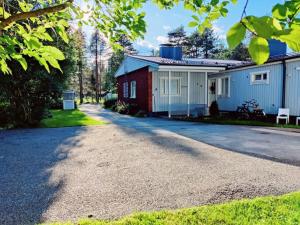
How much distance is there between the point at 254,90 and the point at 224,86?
2.93m

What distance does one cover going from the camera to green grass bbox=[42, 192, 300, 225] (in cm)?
286

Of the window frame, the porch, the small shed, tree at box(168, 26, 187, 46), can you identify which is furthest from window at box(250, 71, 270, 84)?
tree at box(168, 26, 187, 46)

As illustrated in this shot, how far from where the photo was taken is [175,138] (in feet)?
27.1

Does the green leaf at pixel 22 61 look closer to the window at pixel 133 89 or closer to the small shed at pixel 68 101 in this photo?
the window at pixel 133 89

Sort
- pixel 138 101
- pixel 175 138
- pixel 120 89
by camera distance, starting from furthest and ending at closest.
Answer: pixel 120 89
pixel 138 101
pixel 175 138

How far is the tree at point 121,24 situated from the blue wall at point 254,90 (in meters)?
11.8

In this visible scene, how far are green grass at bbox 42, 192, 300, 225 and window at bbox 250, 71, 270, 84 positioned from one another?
11079 millimetres

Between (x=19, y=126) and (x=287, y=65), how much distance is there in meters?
12.5

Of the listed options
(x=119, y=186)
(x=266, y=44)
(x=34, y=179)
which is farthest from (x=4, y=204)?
(x=266, y=44)

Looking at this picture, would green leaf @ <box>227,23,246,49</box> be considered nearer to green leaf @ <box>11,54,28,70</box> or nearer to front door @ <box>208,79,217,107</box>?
green leaf @ <box>11,54,28,70</box>

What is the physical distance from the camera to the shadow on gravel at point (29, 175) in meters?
3.29

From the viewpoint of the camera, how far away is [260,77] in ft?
45.2

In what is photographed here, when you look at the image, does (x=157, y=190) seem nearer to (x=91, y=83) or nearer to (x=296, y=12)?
(x=296, y=12)

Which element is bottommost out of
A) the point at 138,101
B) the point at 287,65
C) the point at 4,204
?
the point at 4,204
